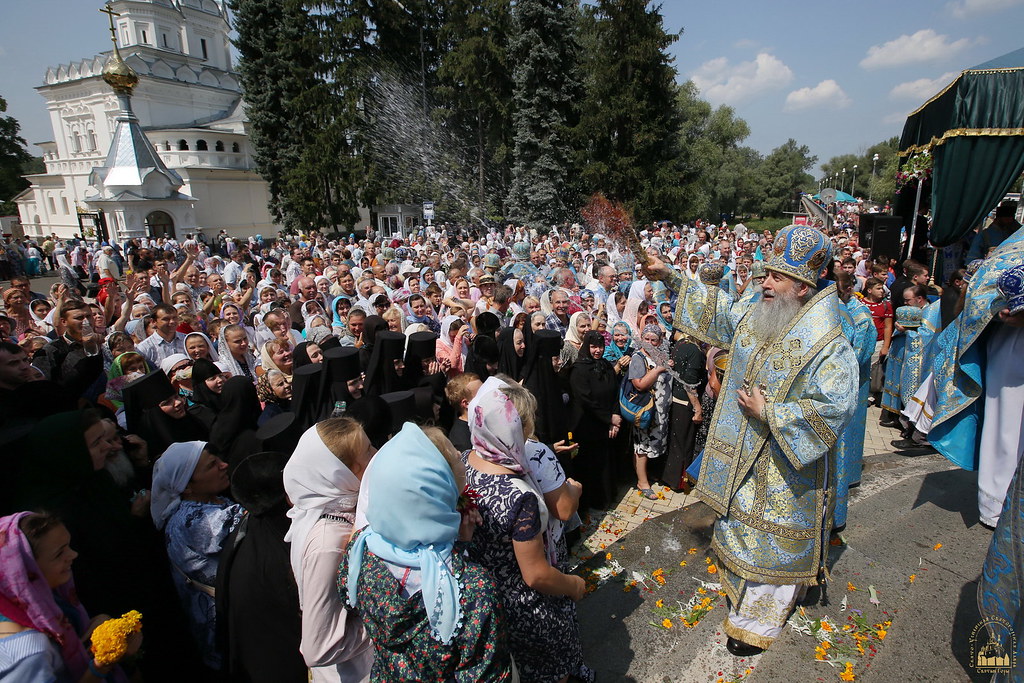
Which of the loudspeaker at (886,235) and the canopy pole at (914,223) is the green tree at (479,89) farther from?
the canopy pole at (914,223)

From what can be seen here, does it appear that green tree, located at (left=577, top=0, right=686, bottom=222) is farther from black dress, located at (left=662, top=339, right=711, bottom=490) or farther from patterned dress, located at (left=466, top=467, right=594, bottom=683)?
patterned dress, located at (left=466, top=467, right=594, bottom=683)

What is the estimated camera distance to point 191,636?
2801mm

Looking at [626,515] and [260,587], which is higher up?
[260,587]

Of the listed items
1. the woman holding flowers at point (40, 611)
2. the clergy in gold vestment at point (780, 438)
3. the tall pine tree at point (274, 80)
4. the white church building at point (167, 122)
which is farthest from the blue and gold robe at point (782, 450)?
the white church building at point (167, 122)

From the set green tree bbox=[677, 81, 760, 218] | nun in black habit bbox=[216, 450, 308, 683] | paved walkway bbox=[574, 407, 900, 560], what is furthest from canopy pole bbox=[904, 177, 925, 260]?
green tree bbox=[677, 81, 760, 218]

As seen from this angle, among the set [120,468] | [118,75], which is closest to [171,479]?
[120,468]

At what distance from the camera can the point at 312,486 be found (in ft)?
7.27

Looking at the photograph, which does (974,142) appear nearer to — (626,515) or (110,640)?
(626,515)

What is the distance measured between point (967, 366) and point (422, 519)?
3.92 m

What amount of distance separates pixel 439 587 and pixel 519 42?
3241cm

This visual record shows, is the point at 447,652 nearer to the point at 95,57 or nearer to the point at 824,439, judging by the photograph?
the point at 824,439

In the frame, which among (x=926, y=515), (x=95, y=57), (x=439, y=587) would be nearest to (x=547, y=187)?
(x=926, y=515)

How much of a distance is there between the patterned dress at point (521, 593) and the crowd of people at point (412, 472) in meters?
0.01

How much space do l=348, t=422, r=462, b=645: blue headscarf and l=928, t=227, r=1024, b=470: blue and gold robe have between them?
146 inches
